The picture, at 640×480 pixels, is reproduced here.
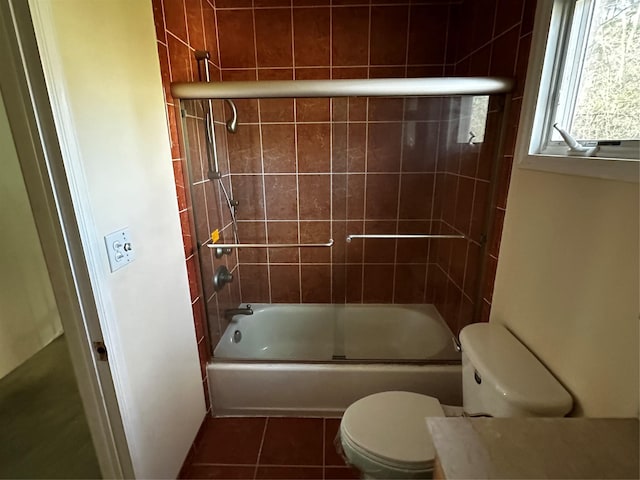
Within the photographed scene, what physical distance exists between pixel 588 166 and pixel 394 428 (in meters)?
1.07

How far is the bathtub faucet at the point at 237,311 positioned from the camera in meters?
2.11

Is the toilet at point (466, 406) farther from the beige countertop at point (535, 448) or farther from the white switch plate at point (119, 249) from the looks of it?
the white switch plate at point (119, 249)

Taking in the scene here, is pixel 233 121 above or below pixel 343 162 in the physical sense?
above

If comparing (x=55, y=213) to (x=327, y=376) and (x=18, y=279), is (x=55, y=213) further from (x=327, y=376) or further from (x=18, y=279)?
(x=18, y=279)

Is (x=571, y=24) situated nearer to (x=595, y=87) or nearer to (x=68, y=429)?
(x=595, y=87)

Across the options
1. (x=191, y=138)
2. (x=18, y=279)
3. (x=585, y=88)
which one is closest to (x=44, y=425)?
(x=18, y=279)

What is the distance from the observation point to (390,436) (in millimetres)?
1171

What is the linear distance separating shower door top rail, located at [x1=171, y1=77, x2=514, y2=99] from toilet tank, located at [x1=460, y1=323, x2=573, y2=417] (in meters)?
1.00

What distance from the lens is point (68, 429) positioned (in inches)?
66.3

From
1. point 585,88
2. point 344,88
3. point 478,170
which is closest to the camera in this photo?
point 585,88

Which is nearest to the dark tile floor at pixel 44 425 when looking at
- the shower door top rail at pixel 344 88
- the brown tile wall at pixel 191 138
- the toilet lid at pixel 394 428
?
the brown tile wall at pixel 191 138

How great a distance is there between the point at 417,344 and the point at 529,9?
1788 mm

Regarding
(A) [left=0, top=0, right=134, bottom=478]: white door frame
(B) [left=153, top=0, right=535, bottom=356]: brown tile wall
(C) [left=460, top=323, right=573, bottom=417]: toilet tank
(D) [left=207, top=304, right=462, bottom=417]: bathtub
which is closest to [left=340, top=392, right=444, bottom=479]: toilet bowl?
(C) [left=460, top=323, right=573, bottom=417]: toilet tank

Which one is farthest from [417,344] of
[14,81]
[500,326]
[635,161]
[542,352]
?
[14,81]
